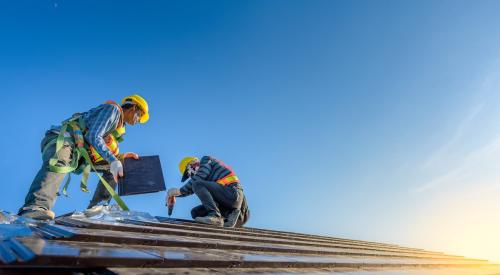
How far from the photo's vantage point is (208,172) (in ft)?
17.1

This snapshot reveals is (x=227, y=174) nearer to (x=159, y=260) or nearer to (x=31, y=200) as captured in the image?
(x=31, y=200)

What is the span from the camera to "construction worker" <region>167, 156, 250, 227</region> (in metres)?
4.88

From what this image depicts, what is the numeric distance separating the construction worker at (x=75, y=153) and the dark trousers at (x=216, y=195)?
1345mm

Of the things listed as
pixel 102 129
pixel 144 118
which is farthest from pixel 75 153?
pixel 144 118

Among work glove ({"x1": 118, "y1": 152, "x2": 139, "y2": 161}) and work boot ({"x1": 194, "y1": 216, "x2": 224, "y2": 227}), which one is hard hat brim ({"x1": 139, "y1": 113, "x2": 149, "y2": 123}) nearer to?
work glove ({"x1": 118, "y1": 152, "x2": 139, "y2": 161})

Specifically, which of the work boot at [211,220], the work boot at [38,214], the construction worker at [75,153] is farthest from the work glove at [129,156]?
the work boot at [38,214]

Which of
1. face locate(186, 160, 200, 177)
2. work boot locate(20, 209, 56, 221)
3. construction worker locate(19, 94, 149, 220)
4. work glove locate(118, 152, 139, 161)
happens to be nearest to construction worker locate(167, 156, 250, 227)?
work glove locate(118, 152, 139, 161)

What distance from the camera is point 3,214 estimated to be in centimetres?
251

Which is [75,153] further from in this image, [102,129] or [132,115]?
[132,115]

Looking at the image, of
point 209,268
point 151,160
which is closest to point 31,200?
point 151,160

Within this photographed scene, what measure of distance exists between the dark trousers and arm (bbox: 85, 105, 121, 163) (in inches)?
57.9

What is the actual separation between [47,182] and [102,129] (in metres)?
0.91

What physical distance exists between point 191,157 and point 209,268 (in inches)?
213

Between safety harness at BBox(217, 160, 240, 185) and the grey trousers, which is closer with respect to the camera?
the grey trousers
